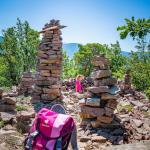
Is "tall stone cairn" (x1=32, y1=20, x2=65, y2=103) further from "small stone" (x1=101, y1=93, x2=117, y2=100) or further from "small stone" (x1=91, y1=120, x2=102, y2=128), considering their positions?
"small stone" (x1=91, y1=120, x2=102, y2=128)

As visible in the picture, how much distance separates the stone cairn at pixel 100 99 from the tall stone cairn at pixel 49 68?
4268 mm

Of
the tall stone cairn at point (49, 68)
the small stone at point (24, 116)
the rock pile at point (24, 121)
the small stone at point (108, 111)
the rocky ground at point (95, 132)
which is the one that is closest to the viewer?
the rocky ground at point (95, 132)

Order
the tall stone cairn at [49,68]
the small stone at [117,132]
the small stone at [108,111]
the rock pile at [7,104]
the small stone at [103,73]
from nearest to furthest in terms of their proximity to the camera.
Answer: the small stone at [117,132] < the small stone at [108,111] < the rock pile at [7,104] < the small stone at [103,73] < the tall stone cairn at [49,68]

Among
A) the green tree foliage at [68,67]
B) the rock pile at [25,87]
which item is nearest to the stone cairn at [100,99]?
the rock pile at [25,87]

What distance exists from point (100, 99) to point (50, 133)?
21.9ft

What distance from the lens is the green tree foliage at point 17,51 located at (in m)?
38.2

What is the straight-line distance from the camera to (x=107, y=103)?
12.0 m

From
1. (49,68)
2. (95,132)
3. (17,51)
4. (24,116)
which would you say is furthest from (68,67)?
(24,116)

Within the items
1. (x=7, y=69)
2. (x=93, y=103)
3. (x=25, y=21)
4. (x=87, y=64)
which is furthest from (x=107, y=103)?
(x=87, y=64)

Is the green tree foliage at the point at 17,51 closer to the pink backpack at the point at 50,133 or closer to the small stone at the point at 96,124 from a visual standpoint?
the small stone at the point at 96,124

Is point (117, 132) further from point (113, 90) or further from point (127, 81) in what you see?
point (127, 81)

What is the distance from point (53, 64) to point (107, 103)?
5.72m

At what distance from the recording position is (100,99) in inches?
477

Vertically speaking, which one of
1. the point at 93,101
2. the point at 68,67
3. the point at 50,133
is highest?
the point at 68,67
